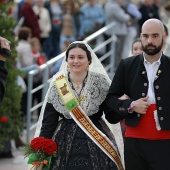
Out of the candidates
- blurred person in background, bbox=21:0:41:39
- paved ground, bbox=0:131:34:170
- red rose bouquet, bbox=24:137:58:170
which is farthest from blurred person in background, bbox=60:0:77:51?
red rose bouquet, bbox=24:137:58:170

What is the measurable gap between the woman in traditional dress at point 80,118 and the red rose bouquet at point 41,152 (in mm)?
92

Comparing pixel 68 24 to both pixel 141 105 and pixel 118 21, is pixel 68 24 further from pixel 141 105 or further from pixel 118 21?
pixel 141 105

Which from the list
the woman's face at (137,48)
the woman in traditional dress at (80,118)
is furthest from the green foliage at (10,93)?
the woman in traditional dress at (80,118)

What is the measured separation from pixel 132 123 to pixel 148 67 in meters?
0.50

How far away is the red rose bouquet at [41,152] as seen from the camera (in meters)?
6.09

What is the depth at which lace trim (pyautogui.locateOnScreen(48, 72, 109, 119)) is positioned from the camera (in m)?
6.33

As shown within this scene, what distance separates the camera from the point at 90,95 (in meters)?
6.38

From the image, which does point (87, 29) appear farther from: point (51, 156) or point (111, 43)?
point (51, 156)

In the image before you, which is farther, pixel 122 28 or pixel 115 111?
pixel 122 28

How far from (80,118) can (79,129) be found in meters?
0.11

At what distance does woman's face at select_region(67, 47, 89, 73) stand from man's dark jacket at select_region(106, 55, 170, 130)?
0.40 m

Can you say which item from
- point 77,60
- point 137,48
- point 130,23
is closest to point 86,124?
point 77,60

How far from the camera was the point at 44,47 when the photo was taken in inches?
614

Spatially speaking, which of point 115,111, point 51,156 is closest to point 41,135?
point 51,156
